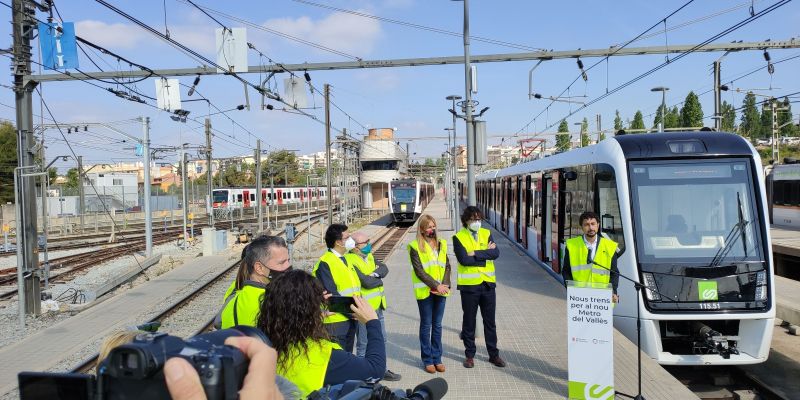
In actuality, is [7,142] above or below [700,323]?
above

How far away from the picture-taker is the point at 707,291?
7.24 meters

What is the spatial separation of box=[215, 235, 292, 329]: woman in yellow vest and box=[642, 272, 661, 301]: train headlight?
512 cm

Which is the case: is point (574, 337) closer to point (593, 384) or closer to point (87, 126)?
point (593, 384)

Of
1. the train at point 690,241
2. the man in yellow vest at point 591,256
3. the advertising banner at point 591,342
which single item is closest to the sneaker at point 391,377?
the advertising banner at point 591,342

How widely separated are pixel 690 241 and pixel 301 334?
6401 mm

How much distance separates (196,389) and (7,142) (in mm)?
51788

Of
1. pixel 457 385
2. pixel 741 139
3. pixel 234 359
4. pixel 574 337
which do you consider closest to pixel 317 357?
pixel 234 359

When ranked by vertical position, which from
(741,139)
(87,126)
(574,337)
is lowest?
(574,337)

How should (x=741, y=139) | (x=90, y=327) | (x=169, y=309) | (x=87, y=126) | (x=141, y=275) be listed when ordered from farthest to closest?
1. (x=87, y=126)
2. (x=141, y=275)
3. (x=169, y=309)
4. (x=90, y=327)
5. (x=741, y=139)

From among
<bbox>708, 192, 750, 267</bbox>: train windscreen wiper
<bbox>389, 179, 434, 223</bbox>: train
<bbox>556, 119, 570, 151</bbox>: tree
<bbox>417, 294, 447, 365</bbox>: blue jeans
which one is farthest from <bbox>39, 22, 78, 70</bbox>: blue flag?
<bbox>389, 179, 434, 223</bbox>: train

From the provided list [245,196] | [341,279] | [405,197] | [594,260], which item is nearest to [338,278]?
[341,279]

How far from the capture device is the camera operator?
1844mm

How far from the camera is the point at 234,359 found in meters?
1.95

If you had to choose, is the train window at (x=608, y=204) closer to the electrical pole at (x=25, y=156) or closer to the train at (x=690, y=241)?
the train at (x=690, y=241)
